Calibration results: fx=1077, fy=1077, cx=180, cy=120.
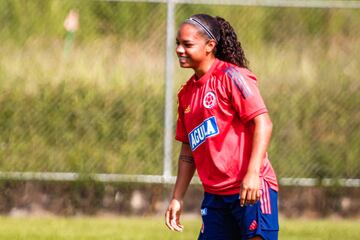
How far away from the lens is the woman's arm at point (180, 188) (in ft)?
19.2

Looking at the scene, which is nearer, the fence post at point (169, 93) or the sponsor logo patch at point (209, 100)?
the sponsor logo patch at point (209, 100)

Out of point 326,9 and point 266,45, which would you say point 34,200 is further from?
point 326,9

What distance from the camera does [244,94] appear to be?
547 centimetres

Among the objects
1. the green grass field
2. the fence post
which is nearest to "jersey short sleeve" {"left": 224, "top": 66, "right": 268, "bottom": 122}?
the green grass field

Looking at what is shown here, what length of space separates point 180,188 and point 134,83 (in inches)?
203

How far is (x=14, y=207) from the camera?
10602 millimetres

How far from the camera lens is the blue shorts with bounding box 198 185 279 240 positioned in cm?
550

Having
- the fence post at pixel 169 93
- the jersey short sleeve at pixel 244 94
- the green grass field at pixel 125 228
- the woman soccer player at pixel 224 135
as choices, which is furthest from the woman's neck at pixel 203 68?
the fence post at pixel 169 93

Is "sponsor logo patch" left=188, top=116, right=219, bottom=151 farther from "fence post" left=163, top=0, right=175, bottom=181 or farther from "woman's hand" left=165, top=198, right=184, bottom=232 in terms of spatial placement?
"fence post" left=163, top=0, right=175, bottom=181

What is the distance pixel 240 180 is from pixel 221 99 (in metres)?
0.43

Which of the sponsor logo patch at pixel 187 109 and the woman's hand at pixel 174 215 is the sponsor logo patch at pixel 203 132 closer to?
the sponsor logo patch at pixel 187 109

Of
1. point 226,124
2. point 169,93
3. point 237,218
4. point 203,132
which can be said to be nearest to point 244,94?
point 226,124

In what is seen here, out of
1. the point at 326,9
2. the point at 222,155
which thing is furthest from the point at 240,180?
the point at 326,9

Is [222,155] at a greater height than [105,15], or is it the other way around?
[105,15]
